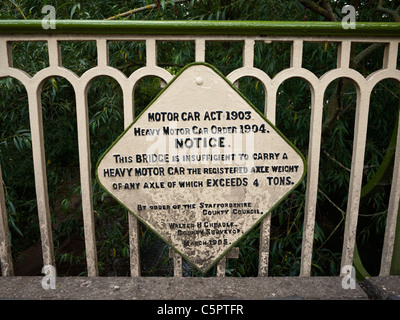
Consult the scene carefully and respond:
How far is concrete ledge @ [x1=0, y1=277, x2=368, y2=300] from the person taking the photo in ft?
4.67

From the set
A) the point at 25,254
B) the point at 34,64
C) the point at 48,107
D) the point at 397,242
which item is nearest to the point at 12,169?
the point at 48,107

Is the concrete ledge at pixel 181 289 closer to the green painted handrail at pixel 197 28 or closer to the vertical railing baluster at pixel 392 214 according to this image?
the vertical railing baluster at pixel 392 214

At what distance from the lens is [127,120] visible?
4.59 feet

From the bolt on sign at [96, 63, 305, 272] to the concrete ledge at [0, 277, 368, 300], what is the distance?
0.16m

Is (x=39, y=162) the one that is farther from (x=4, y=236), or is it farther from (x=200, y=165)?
(x=200, y=165)

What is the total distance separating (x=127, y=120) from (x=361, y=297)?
4.59 feet

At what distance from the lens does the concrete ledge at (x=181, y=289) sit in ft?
4.67

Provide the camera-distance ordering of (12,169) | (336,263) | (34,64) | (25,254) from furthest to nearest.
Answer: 1. (25,254)
2. (336,263)
3. (12,169)
4. (34,64)

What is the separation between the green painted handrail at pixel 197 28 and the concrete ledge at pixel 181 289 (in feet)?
3.94

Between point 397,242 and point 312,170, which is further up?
point 312,170

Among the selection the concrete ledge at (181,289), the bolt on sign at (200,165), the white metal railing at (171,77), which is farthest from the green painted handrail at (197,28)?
the concrete ledge at (181,289)

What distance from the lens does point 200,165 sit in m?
1.43

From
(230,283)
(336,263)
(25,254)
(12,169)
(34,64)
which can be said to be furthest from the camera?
(25,254)

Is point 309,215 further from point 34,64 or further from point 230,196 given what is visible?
point 34,64
